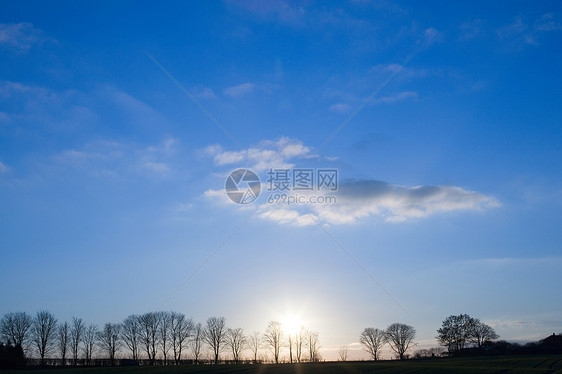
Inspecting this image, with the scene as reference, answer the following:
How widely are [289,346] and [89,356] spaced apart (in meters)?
71.4

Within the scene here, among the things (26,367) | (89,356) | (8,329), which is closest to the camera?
(26,367)

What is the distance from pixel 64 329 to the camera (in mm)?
143000

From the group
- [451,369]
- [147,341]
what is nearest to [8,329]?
[147,341]

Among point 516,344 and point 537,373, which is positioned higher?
point 537,373

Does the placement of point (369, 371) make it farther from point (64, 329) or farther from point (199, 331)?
point (64, 329)

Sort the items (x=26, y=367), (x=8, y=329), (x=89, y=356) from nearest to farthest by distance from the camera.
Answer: (x=26, y=367) → (x=8, y=329) → (x=89, y=356)

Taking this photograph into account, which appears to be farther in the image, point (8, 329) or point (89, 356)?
point (89, 356)

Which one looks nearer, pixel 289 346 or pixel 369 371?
pixel 369 371

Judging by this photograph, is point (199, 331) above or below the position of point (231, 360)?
above

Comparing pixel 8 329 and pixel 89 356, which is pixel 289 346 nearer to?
pixel 89 356

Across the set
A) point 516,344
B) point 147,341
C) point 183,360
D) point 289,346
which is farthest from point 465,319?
point 147,341

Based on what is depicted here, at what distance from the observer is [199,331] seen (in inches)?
6093

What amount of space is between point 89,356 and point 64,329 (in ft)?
39.3

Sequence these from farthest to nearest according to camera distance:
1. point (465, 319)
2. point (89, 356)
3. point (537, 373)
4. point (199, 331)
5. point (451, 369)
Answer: point (465, 319) → point (199, 331) → point (89, 356) → point (451, 369) → point (537, 373)
